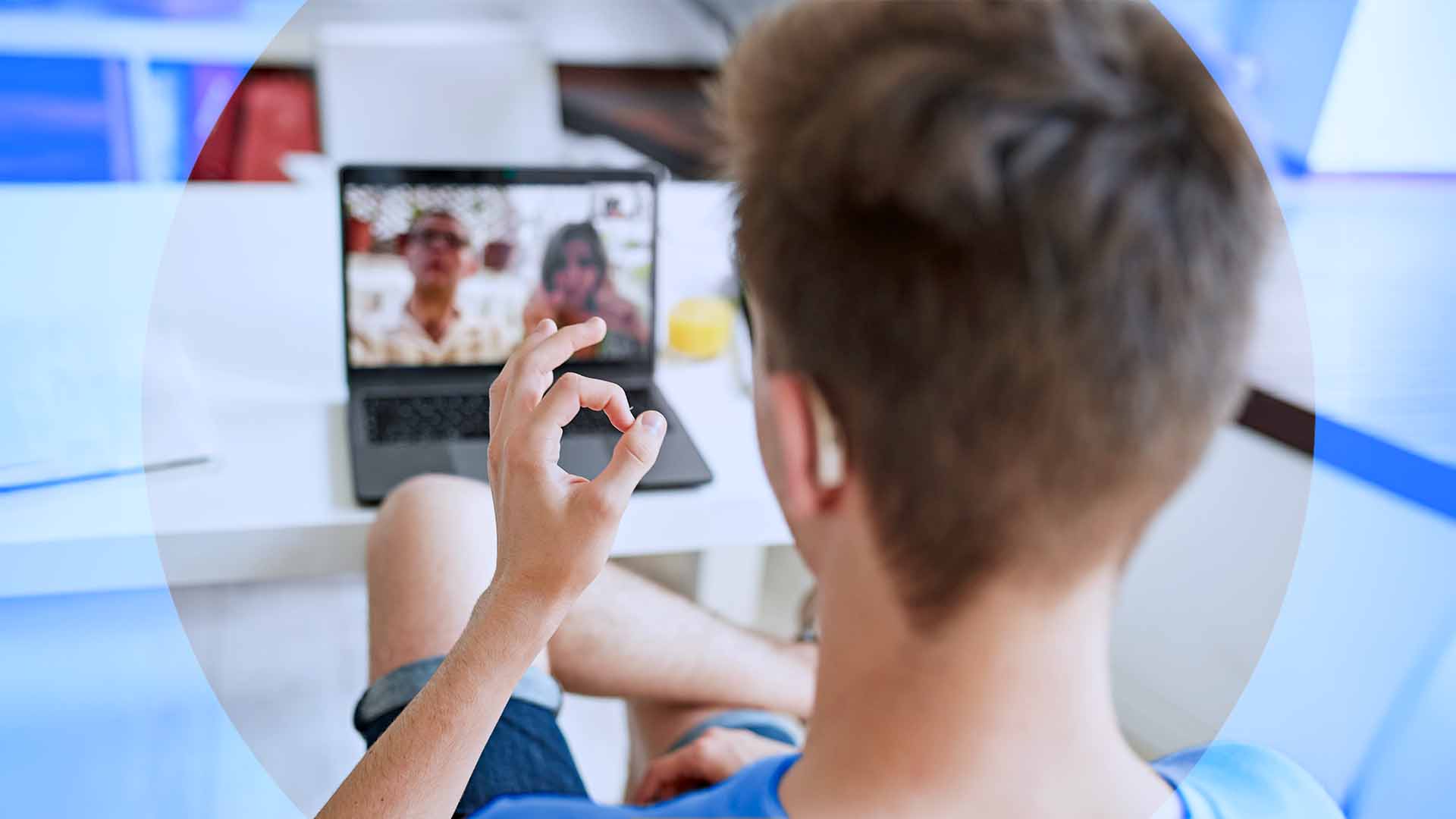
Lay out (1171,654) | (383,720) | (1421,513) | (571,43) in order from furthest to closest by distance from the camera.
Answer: (571,43), (1171,654), (1421,513), (383,720)

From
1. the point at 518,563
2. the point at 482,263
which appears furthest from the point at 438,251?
the point at 518,563

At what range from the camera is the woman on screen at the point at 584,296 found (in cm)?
100

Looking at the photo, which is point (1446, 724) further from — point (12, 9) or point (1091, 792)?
point (12, 9)

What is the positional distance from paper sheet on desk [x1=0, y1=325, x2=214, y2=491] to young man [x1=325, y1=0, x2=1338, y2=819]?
0.51m

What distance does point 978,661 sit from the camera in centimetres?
36

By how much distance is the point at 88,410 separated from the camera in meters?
0.84

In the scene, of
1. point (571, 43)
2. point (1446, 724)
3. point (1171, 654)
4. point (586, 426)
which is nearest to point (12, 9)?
point (571, 43)

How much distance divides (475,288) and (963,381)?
750 millimetres

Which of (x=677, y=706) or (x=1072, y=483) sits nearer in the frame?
(x=1072, y=483)

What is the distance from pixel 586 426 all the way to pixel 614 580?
146 mm

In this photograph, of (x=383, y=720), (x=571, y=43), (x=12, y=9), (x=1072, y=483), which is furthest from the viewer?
(x=571, y=43)

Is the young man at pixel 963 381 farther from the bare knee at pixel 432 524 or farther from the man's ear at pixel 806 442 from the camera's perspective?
the bare knee at pixel 432 524

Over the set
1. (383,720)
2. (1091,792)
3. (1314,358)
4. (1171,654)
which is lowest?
(1171,654)

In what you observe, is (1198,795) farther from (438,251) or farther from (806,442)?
(438,251)
